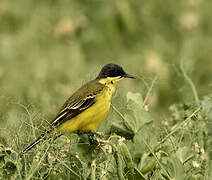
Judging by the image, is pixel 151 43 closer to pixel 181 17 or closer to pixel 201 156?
pixel 181 17

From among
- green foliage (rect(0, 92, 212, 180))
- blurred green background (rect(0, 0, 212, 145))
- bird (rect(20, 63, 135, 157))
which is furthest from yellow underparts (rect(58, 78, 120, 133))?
blurred green background (rect(0, 0, 212, 145))

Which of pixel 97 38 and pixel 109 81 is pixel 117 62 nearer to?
pixel 97 38

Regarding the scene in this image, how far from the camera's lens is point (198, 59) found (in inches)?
288

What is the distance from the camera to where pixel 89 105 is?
12.6 ft

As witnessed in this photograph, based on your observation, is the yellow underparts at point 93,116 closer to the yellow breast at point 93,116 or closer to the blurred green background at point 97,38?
the yellow breast at point 93,116

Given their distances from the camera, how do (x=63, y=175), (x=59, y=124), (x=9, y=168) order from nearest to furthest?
(x=9, y=168)
(x=63, y=175)
(x=59, y=124)

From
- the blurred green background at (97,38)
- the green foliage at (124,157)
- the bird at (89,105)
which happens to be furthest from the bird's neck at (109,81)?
the blurred green background at (97,38)

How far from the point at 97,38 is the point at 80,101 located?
4350mm

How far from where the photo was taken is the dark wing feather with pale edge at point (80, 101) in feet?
11.6

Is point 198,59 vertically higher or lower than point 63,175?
lower

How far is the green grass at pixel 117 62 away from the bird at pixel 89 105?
92mm

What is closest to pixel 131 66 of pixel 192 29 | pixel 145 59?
pixel 145 59

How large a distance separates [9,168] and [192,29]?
6.01 metres

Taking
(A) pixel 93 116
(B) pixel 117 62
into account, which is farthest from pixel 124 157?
(B) pixel 117 62
